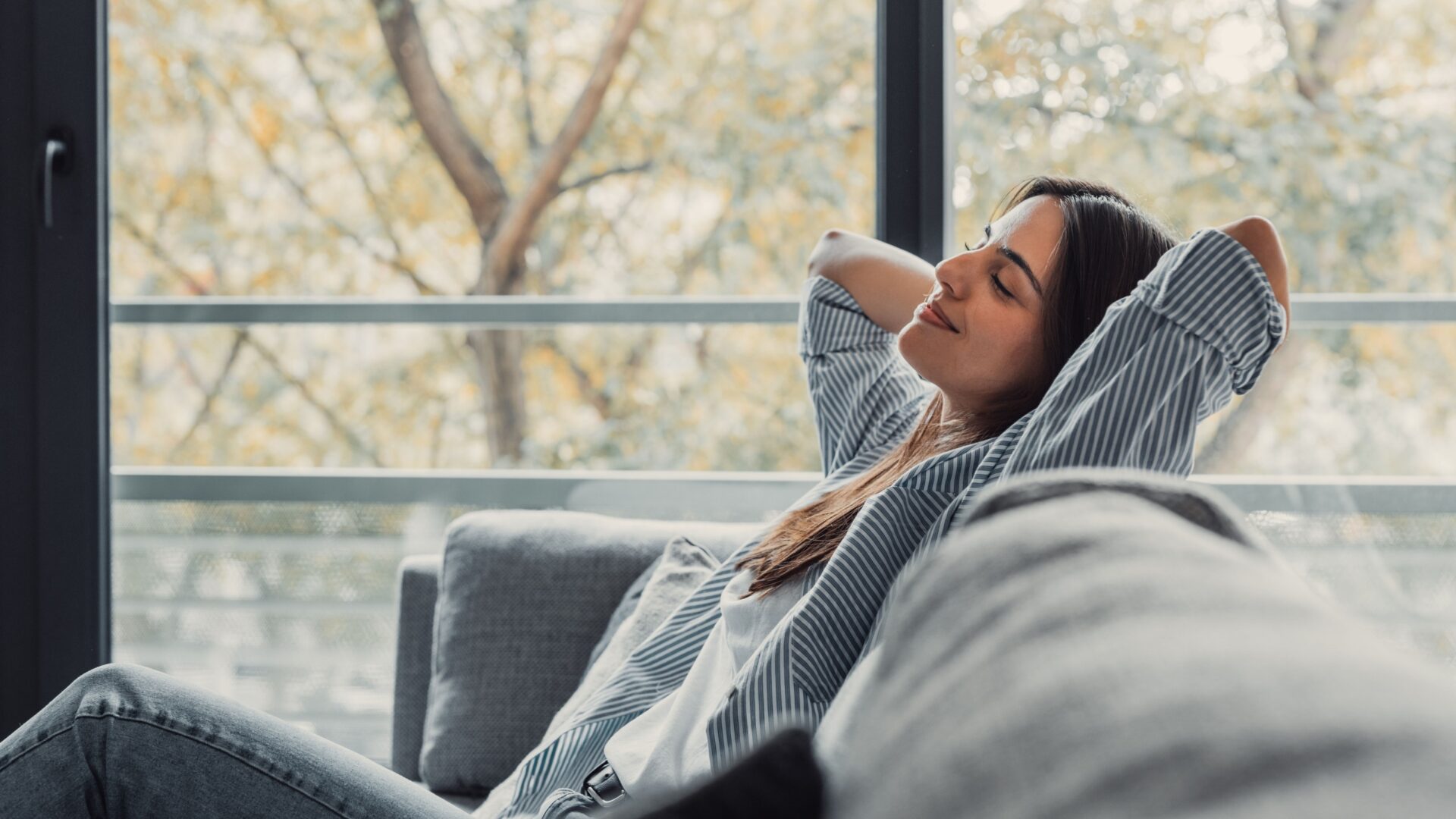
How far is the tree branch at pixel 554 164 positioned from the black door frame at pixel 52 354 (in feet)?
2.44

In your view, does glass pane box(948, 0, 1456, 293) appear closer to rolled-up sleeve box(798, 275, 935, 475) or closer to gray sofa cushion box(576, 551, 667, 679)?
rolled-up sleeve box(798, 275, 935, 475)

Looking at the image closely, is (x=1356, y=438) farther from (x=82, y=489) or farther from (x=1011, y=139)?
(x=82, y=489)

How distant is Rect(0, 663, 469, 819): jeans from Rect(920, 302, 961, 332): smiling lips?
0.72 metres

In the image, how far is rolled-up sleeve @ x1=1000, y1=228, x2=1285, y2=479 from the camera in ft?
3.21

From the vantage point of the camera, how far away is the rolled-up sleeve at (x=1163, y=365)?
978 millimetres

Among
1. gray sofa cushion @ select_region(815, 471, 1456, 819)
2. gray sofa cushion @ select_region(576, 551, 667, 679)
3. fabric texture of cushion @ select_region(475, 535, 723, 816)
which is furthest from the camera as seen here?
gray sofa cushion @ select_region(576, 551, 667, 679)

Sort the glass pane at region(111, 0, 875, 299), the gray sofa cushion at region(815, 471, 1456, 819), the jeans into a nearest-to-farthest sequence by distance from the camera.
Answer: the gray sofa cushion at region(815, 471, 1456, 819) < the jeans < the glass pane at region(111, 0, 875, 299)

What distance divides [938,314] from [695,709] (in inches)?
20.1

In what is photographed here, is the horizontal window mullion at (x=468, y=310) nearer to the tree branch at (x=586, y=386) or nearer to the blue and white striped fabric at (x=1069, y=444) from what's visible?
the tree branch at (x=586, y=386)

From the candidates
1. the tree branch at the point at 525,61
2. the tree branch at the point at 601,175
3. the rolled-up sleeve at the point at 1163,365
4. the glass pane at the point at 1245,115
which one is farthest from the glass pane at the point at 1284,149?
the rolled-up sleeve at the point at 1163,365

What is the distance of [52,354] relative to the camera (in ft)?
6.84

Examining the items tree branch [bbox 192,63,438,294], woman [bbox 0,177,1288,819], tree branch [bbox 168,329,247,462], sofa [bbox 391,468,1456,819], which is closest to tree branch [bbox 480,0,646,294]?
tree branch [bbox 192,63,438,294]

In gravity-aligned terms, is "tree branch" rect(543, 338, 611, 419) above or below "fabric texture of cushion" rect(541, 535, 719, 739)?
above

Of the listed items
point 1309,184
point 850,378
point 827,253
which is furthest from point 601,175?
point 1309,184
